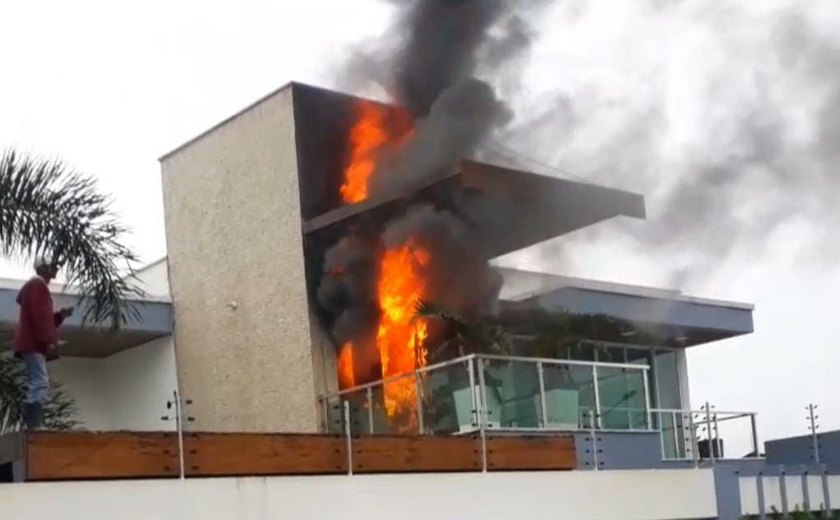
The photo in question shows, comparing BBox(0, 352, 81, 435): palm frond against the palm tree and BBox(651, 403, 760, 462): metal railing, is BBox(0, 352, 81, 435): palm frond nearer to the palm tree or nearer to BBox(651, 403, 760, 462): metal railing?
the palm tree

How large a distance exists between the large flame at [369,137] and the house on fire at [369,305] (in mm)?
23

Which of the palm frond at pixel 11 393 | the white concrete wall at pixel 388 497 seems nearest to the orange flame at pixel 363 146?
the white concrete wall at pixel 388 497

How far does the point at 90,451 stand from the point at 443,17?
324 inches

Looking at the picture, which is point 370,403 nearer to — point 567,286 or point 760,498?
point 760,498

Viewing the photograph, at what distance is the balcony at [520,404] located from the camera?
13.0 meters

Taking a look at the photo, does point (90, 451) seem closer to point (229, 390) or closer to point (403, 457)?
point (403, 457)

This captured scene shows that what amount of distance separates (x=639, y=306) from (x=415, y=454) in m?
9.46

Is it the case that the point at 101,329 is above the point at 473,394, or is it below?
above

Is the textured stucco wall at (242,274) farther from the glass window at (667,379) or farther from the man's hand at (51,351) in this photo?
the glass window at (667,379)

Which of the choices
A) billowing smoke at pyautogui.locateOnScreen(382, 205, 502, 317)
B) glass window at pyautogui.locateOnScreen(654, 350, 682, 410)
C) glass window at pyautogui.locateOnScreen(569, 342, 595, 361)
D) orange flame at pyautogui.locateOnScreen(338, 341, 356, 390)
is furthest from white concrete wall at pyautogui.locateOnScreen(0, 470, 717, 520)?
glass window at pyautogui.locateOnScreen(654, 350, 682, 410)

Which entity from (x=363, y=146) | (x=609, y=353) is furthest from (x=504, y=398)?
(x=609, y=353)

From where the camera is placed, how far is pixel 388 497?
10.1 meters

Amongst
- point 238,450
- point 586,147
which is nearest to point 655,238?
point 586,147

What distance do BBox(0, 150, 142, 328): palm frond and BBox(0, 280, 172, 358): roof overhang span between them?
15.1ft
